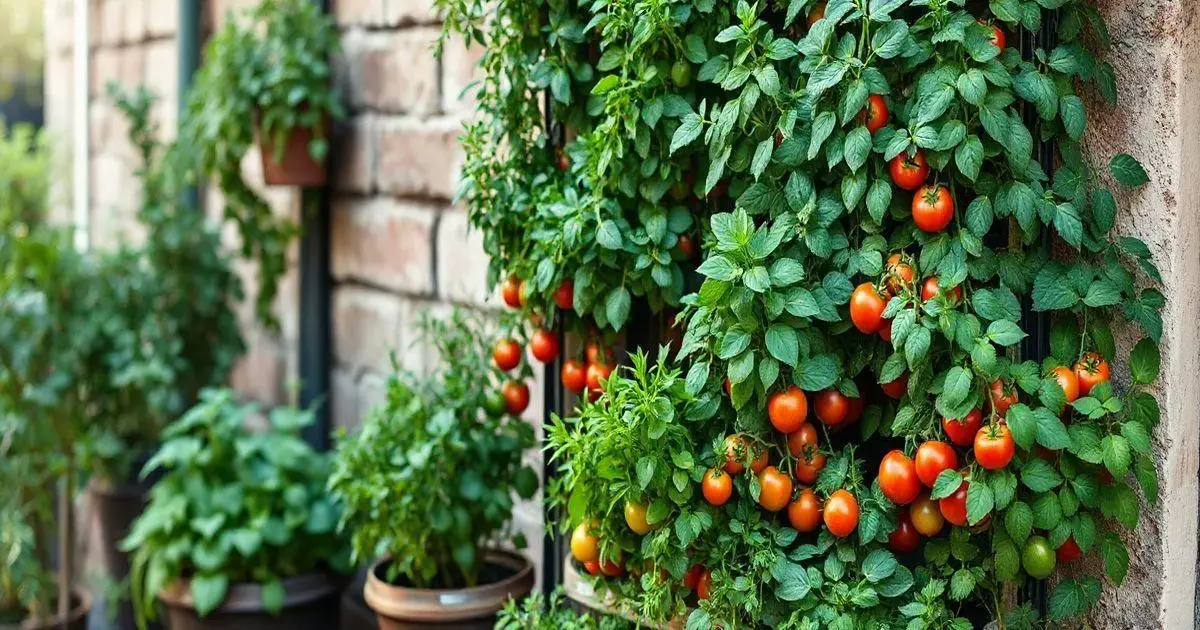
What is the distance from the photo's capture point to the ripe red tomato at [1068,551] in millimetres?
1731

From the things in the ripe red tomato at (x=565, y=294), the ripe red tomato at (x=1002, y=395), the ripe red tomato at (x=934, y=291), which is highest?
the ripe red tomato at (x=934, y=291)

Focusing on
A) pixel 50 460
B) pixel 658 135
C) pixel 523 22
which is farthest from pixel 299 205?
pixel 658 135

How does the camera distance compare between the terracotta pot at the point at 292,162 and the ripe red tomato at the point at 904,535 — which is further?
the terracotta pot at the point at 292,162

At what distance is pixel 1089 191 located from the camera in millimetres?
1749

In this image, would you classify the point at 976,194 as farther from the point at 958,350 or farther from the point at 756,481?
the point at 756,481

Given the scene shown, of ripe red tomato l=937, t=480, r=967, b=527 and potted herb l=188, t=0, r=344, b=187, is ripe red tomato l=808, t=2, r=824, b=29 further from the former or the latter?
potted herb l=188, t=0, r=344, b=187

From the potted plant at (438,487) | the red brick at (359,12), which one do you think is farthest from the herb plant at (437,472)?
the red brick at (359,12)

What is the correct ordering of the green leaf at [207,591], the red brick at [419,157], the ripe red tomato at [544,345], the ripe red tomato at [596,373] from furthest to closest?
the red brick at [419,157]
the green leaf at [207,591]
the ripe red tomato at [544,345]
the ripe red tomato at [596,373]

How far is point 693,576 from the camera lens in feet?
6.20

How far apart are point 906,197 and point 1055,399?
1.03ft

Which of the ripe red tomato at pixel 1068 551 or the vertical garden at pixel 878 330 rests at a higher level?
the vertical garden at pixel 878 330

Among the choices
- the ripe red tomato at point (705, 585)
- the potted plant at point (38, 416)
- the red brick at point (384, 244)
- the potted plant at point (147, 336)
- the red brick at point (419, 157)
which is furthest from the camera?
the potted plant at point (147, 336)

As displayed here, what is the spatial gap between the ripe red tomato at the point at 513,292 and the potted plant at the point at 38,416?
5.42ft

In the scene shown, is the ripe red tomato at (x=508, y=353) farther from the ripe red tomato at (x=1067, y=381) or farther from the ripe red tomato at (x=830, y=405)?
the ripe red tomato at (x=1067, y=381)
